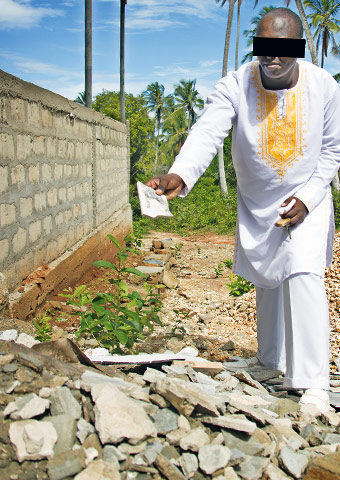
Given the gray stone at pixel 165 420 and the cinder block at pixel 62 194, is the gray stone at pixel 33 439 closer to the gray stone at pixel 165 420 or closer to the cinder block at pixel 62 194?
the gray stone at pixel 165 420

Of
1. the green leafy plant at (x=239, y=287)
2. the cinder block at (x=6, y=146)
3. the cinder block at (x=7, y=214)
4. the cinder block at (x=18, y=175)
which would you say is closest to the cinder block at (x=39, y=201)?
the cinder block at (x=18, y=175)

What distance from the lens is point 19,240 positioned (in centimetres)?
479

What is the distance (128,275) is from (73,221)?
113 cm

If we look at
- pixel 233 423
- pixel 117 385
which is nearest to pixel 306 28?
pixel 117 385

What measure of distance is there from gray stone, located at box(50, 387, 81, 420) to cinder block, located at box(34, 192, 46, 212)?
3.32 meters

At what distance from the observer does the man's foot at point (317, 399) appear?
111 inches

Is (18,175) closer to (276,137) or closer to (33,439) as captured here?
(276,137)

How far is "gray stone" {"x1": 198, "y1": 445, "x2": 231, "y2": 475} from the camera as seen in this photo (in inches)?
77.1

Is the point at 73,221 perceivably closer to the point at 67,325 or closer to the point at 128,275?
the point at 128,275

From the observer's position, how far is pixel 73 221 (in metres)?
6.77

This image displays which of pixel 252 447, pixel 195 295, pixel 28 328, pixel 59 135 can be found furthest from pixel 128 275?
pixel 252 447

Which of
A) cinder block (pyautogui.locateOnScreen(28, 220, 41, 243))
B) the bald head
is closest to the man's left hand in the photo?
the bald head

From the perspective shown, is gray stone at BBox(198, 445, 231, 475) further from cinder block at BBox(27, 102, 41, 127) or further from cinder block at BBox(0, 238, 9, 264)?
cinder block at BBox(27, 102, 41, 127)

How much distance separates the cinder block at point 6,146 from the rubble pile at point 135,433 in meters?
2.26
